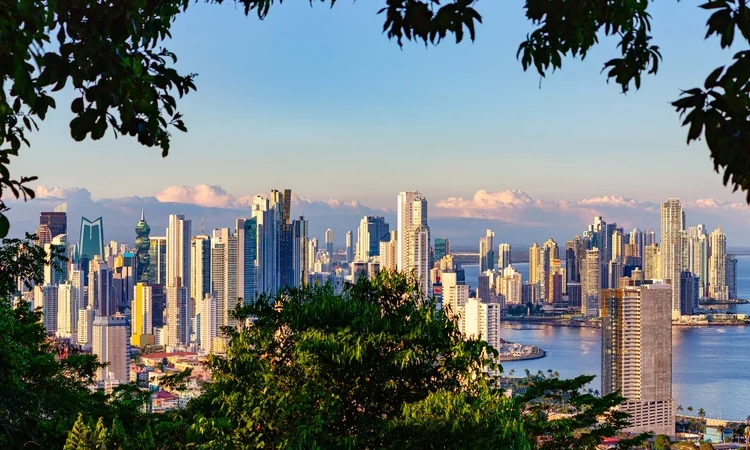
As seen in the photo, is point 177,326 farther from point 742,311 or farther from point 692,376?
point 742,311

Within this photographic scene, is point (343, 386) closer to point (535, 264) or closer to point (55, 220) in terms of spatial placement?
point (55, 220)

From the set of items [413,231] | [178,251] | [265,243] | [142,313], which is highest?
[413,231]

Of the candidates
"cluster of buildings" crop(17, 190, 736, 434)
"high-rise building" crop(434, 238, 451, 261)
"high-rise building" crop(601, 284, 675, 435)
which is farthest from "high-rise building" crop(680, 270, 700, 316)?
"high-rise building" crop(601, 284, 675, 435)

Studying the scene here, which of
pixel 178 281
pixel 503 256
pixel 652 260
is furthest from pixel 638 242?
pixel 178 281

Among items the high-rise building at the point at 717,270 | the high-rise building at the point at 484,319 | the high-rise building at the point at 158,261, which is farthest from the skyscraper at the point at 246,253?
the high-rise building at the point at 717,270

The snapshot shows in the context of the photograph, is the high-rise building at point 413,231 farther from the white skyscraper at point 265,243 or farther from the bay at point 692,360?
the white skyscraper at point 265,243

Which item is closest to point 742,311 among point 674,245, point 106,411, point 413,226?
point 674,245
